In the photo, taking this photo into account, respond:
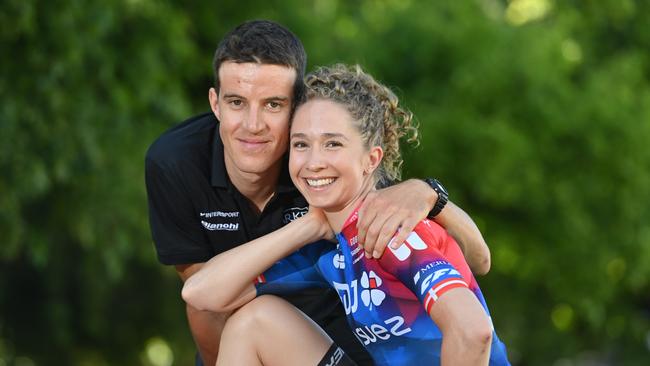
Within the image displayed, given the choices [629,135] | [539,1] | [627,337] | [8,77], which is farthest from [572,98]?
[8,77]

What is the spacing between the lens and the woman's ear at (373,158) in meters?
4.15

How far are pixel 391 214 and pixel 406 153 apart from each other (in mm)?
6681

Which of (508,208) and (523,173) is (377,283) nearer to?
(523,173)

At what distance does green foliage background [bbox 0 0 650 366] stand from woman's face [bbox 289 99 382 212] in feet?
17.1

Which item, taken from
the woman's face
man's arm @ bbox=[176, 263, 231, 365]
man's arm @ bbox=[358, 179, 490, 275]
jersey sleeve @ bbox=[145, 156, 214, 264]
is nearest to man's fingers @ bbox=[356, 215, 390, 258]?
man's arm @ bbox=[358, 179, 490, 275]

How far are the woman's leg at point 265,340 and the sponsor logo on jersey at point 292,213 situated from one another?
0.58 metres

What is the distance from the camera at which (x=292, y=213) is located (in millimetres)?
4770

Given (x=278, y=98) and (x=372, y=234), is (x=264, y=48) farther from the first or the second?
(x=372, y=234)

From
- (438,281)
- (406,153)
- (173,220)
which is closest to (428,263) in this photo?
(438,281)

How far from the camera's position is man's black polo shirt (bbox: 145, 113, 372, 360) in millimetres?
4746

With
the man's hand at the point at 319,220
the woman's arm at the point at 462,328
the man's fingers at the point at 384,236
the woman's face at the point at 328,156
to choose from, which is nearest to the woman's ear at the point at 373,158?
the woman's face at the point at 328,156

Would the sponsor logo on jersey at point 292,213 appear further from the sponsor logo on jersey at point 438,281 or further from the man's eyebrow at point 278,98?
the sponsor logo on jersey at point 438,281

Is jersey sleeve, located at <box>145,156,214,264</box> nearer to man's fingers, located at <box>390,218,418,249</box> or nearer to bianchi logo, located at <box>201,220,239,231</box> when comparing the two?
bianchi logo, located at <box>201,220,239,231</box>

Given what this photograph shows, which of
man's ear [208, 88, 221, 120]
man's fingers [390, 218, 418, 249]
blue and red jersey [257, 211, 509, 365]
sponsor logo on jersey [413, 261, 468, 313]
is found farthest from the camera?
man's ear [208, 88, 221, 120]
